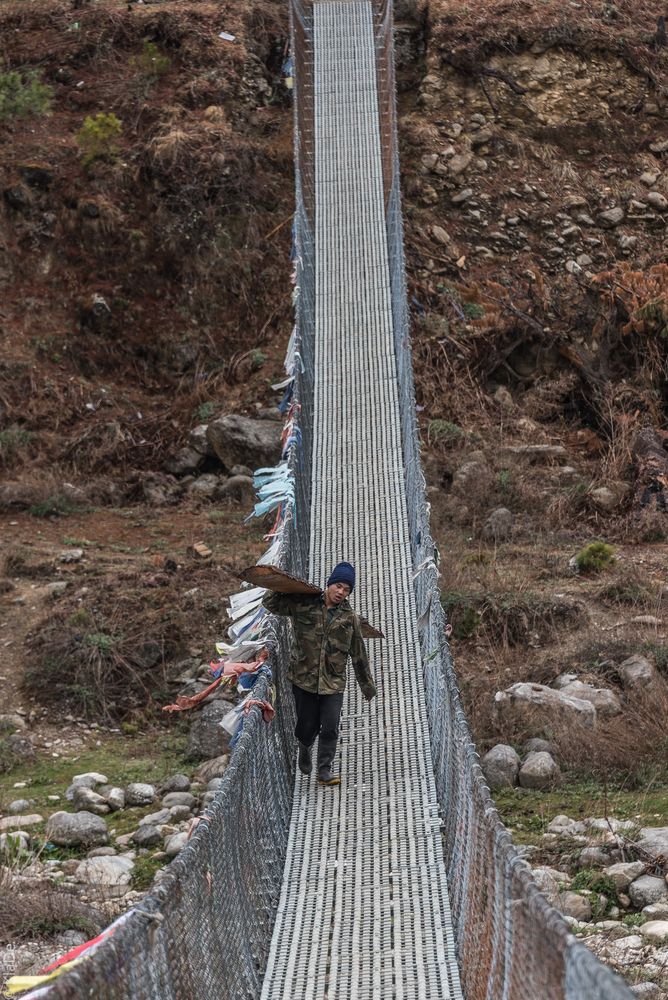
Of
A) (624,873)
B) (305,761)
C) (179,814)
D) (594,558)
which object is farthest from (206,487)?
(624,873)

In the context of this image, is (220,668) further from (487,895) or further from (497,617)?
(497,617)

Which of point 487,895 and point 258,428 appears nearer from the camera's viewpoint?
point 487,895

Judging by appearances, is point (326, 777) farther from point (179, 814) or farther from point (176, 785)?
point (176, 785)

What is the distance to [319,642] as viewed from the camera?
4.93m

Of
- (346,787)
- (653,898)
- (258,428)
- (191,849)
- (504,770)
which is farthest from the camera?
(258,428)

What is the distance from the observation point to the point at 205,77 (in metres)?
13.2

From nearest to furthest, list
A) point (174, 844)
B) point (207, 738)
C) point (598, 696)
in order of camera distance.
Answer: point (174, 844)
point (598, 696)
point (207, 738)

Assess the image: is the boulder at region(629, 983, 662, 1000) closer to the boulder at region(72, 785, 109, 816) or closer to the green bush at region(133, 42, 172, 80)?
the boulder at region(72, 785, 109, 816)

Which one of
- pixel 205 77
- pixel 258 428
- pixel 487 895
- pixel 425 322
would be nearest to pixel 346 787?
pixel 487 895

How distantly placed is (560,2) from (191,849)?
42.0 feet

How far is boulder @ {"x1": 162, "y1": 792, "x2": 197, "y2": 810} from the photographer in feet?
19.5

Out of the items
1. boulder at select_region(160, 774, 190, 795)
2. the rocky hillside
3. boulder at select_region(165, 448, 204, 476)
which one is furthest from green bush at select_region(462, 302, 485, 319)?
boulder at select_region(160, 774, 190, 795)

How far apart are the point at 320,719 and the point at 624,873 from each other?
4.15 ft

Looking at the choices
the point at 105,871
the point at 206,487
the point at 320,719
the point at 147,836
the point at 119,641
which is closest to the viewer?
the point at 320,719
